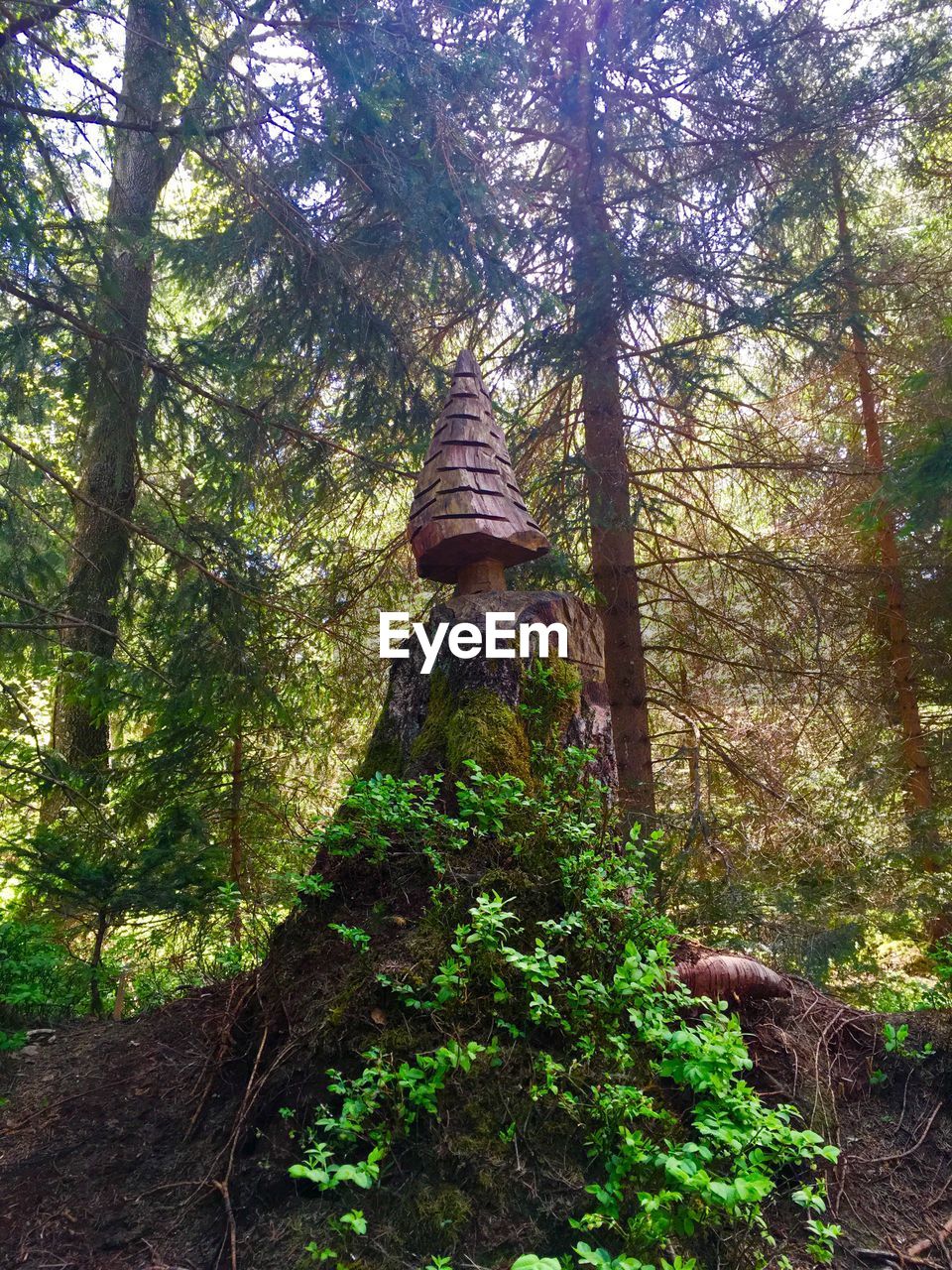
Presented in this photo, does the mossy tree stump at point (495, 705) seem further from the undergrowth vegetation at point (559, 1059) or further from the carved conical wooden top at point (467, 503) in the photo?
the undergrowth vegetation at point (559, 1059)

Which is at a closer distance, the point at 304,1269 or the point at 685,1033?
the point at 304,1269

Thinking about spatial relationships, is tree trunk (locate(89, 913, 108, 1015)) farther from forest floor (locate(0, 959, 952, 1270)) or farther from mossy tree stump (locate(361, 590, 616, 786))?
mossy tree stump (locate(361, 590, 616, 786))

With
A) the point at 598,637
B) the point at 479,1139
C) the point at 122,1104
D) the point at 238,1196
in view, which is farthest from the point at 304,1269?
the point at 598,637

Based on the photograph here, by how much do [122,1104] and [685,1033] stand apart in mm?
2218

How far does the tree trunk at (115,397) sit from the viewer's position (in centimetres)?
567

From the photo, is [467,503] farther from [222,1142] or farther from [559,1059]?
[222,1142]

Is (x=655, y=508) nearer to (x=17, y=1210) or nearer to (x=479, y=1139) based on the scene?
(x=479, y=1139)

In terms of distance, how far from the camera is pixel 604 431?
7.29 metres

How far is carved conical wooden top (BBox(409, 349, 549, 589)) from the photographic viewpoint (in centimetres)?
441

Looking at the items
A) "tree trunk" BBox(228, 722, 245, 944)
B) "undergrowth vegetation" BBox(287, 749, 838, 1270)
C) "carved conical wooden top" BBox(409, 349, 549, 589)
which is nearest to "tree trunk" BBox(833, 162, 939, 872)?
"carved conical wooden top" BBox(409, 349, 549, 589)

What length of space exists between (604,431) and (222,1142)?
5.95m

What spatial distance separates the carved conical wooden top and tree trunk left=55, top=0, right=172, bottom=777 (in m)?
2.39

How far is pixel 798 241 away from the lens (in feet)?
24.9

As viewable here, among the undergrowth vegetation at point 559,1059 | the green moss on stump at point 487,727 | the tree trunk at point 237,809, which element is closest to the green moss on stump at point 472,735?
the green moss on stump at point 487,727
